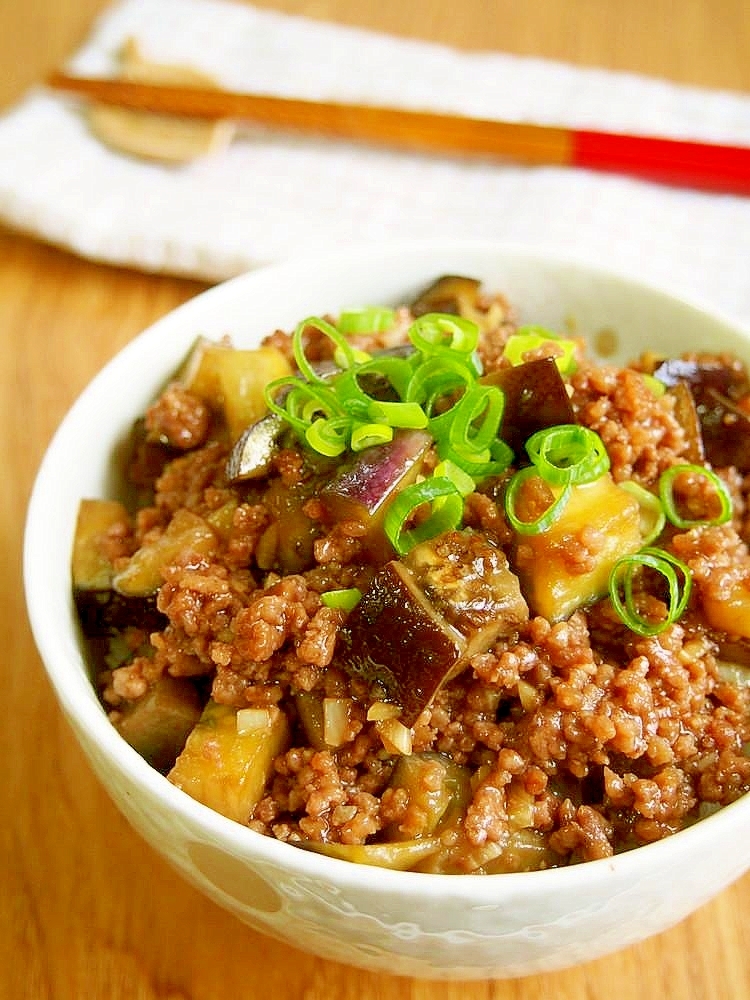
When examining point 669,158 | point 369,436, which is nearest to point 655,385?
point 369,436

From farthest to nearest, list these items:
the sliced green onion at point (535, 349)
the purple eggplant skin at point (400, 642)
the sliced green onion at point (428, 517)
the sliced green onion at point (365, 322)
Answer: the sliced green onion at point (365, 322)
the sliced green onion at point (535, 349)
the sliced green onion at point (428, 517)
the purple eggplant skin at point (400, 642)

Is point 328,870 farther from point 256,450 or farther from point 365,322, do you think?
point 365,322

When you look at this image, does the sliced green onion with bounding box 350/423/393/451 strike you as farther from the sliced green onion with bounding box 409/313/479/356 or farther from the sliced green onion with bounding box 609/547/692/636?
the sliced green onion with bounding box 609/547/692/636

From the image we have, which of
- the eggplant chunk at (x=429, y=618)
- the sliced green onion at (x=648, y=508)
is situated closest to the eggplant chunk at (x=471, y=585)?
the eggplant chunk at (x=429, y=618)

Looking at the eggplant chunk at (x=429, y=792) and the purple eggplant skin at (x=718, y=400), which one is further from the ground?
the purple eggplant skin at (x=718, y=400)

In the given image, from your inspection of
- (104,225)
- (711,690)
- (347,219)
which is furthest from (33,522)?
(347,219)

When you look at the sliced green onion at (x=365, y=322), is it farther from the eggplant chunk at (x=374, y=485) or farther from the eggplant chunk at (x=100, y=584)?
the eggplant chunk at (x=100, y=584)

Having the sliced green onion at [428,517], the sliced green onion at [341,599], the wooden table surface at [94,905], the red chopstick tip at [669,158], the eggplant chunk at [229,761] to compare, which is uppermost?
the red chopstick tip at [669,158]

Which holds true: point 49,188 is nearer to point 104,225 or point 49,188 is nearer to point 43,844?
point 104,225
